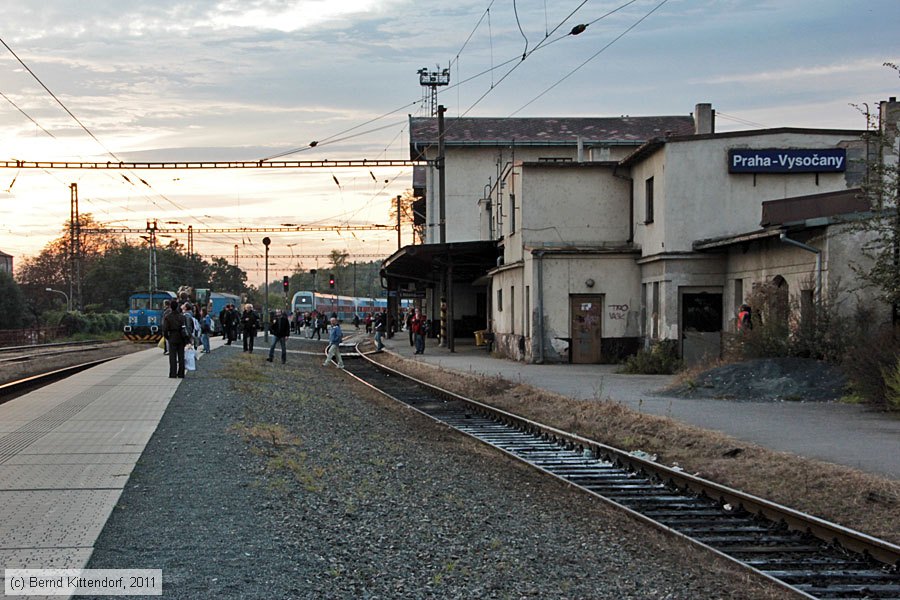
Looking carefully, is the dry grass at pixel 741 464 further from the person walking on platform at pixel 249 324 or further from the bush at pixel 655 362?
the person walking on platform at pixel 249 324

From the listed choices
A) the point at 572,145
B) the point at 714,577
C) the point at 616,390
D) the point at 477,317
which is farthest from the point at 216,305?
the point at 714,577

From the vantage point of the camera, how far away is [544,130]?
5844 cm

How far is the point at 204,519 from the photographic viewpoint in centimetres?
825

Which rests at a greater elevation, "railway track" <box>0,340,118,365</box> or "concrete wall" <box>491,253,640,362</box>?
"concrete wall" <box>491,253,640,362</box>

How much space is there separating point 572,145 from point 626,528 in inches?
1969

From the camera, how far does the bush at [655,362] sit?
87.2ft

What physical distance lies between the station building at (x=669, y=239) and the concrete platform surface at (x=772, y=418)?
3522 mm

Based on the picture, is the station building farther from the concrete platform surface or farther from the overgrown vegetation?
the concrete platform surface

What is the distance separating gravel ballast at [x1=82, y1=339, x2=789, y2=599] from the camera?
22.4ft

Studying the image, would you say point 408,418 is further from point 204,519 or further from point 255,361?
point 255,361

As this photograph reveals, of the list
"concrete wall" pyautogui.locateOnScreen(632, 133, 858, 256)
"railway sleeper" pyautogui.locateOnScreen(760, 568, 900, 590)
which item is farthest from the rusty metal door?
"railway sleeper" pyautogui.locateOnScreen(760, 568, 900, 590)

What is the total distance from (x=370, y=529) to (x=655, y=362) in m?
19.3

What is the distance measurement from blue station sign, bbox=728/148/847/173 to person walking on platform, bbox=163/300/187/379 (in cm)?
1575

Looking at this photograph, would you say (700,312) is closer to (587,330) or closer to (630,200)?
(587,330)
